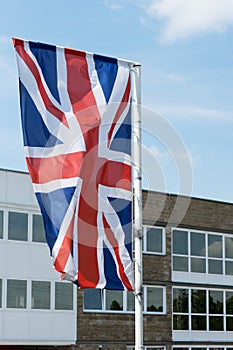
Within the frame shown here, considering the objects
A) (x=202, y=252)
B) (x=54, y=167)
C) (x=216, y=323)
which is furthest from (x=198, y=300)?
(x=54, y=167)

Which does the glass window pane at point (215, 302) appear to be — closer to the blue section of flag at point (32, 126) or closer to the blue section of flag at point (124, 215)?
the blue section of flag at point (124, 215)

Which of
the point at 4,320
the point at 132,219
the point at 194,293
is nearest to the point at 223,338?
the point at 194,293

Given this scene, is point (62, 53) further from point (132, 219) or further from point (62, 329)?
point (62, 329)

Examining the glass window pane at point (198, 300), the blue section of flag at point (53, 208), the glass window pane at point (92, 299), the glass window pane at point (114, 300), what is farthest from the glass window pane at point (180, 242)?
the blue section of flag at point (53, 208)

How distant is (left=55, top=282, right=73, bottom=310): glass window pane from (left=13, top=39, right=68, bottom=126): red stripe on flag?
52.6ft

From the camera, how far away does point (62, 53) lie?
13.8 meters

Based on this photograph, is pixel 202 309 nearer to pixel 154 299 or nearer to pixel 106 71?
pixel 154 299

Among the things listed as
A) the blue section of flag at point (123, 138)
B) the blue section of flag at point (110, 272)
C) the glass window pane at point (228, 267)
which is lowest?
the blue section of flag at point (110, 272)

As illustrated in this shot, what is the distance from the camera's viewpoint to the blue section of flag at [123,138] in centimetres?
1406

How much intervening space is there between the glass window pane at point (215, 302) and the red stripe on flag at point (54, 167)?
71.1ft

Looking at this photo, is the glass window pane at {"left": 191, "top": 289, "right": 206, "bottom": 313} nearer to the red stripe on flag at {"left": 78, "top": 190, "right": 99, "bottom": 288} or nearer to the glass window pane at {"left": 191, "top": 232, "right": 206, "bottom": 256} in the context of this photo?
the glass window pane at {"left": 191, "top": 232, "right": 206, "bottom": 256}

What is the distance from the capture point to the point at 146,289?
32.1 meters

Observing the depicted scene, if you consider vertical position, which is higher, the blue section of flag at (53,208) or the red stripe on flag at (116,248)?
the blue section of flag at (53,208)

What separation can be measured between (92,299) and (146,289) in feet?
9.15
